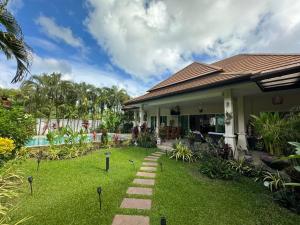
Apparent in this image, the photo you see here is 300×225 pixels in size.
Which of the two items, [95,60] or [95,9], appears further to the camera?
[95,60]

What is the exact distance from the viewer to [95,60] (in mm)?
21109

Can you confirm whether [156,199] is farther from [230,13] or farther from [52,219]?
[230,13]

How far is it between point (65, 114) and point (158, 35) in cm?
2034

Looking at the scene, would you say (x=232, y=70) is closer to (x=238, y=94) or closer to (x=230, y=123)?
(x=238, y=94)

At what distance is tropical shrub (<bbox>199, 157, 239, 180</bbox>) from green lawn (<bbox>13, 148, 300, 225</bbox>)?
0.30 metres

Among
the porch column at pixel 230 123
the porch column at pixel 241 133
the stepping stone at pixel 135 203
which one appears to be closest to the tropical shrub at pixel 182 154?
the porch column at pixel 230 123

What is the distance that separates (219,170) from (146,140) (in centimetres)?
770

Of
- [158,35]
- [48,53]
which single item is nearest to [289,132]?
[158,35]

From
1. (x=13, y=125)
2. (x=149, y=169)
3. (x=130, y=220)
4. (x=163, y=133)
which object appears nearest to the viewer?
(x=130, y=220)

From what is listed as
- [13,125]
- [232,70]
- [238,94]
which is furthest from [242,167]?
[13,125]

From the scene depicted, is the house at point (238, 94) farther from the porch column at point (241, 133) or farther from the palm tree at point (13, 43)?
the palm tree at point (13, 43)

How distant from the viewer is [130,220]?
12.7 ft

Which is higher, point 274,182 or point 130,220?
point 274,182

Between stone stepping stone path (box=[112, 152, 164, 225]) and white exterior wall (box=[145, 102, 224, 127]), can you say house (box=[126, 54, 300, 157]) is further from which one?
stone stepping stone path (box=[112, 152, 164, 225])
